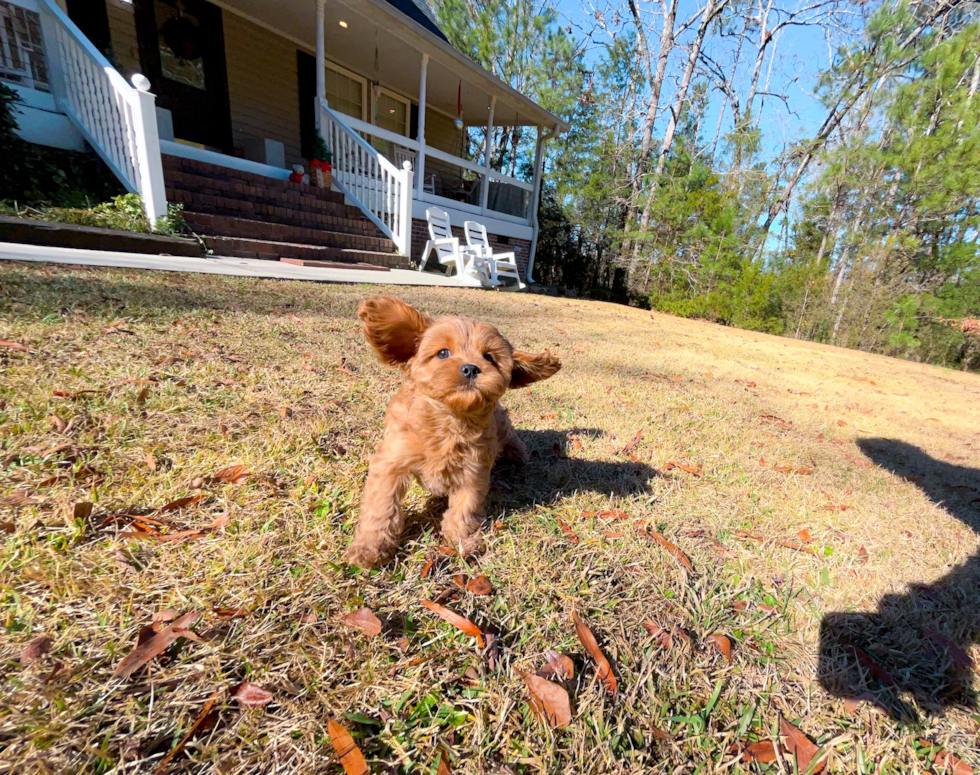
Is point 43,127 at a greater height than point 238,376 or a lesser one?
greater

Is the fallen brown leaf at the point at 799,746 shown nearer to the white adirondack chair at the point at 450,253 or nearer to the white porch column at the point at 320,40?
the white adirondack chair at the point at 450,253

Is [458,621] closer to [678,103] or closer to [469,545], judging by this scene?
A: [469,545]

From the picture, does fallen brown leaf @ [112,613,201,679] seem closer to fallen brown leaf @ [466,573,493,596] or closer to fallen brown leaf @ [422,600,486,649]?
fallen brown leaf @ [422,600,486,649]

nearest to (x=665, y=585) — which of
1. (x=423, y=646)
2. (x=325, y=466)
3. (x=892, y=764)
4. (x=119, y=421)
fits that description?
(x=892, y=764)

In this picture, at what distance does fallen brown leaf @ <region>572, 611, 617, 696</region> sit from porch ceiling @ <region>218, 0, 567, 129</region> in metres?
13.1

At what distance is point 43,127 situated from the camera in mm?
7688

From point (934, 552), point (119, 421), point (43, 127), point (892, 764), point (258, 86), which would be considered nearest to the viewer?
point (892, 764)

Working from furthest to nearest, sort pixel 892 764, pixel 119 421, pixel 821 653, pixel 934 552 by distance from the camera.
A: pixel 934 552
pixel 119 421
pixel 821 653
pixel 892 764

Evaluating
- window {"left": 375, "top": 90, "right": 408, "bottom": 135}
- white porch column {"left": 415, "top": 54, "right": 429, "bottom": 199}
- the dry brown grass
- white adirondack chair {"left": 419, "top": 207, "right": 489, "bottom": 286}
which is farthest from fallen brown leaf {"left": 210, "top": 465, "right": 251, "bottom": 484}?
window {"left": 375, "top": 90, "right": 408, "bottom": 135}

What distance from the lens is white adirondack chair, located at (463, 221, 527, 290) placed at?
1281 cm

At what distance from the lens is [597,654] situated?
4.88 ft

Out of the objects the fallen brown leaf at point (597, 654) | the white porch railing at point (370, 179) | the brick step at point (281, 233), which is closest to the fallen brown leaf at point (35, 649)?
the fallen brown leaf at point (597, 654)

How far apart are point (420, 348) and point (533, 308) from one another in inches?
323

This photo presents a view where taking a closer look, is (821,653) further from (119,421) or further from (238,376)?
(238,376)
